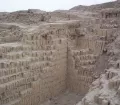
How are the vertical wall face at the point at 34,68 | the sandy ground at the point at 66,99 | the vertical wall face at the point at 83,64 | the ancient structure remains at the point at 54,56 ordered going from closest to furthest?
1. the vertical wall face at the point at 34,68
2. the ancient structure remains at the point at 54,56
3. the sandy ground at the point at 66,99
4. the vertical wall face at the point at 83,64

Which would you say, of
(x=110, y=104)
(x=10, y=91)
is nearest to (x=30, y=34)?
(x=10, y=91)

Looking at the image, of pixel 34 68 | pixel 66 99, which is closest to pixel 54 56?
pixel 34 68

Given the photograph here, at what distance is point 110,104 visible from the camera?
5.64 m

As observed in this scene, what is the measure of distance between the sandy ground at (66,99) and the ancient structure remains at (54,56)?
0.16 metres

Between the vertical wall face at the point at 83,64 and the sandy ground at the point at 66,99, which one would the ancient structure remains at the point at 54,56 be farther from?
the sandy ground at the point at 66,99

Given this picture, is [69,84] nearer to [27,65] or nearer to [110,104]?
[27,65]

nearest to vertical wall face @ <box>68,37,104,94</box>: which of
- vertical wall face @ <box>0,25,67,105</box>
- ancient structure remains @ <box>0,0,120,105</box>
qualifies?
ancient structure remains @ <box>0,0,120,105</box>

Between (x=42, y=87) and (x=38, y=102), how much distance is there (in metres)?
0.58

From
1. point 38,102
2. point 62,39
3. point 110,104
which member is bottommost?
point 38,102

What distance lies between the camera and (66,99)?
437 inches

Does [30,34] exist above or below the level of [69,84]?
above

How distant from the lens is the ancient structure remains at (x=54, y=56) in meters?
9.38

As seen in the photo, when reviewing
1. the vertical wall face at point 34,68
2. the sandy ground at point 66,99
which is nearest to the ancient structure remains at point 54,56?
the vertical wall face at point 34,68

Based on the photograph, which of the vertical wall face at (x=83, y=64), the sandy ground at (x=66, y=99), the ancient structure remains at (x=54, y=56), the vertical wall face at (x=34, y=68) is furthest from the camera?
the vertical wall face at (x=83, y=64)
